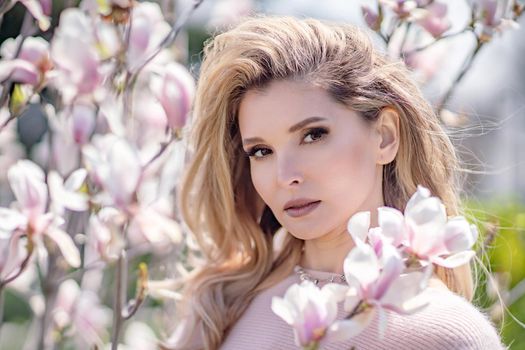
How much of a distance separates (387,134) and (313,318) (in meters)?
0.61

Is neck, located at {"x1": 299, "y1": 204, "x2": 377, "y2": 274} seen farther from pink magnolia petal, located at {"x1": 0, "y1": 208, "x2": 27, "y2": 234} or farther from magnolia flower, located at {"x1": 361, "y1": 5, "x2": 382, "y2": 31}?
pink magnolia petal, located at {"x1": 0, "y1": 208, "x2": 27, "y2": 234}

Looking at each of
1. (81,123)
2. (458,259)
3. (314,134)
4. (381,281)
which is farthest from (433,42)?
(381,281)

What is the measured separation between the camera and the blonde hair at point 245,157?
144cm

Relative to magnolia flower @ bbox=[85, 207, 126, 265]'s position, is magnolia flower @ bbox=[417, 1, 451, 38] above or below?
above

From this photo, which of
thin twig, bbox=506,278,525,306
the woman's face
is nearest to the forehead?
the woman's face

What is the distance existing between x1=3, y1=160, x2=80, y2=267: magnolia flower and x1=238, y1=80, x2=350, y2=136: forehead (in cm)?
33

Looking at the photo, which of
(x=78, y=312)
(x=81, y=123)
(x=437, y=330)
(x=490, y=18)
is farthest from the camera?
(x=78, y=312)

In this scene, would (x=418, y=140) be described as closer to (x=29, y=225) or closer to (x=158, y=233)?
(x=158, y=233)

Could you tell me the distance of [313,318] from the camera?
2.86ft

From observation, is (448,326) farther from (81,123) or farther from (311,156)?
(81,123)

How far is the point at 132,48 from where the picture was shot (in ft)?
4.58

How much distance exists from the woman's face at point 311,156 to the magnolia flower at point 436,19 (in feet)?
A: 0.80

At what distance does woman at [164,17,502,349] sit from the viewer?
4.41 ft

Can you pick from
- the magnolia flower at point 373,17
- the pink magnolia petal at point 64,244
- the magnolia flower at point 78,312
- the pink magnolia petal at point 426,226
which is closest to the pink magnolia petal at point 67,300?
the magnolia flower at point 78,312
